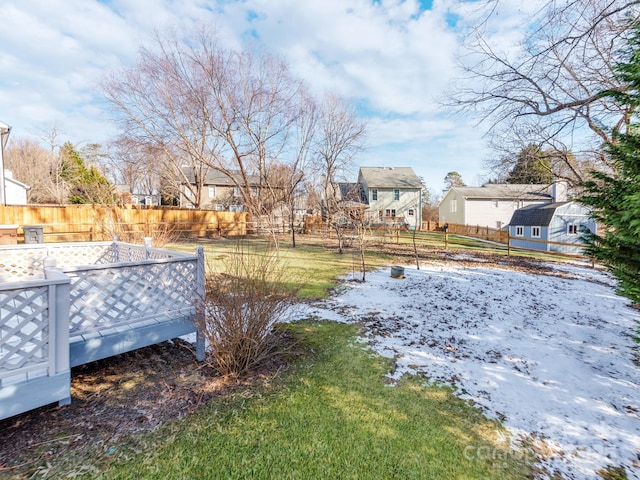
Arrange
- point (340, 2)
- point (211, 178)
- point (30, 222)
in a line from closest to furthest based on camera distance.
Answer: point (340, 2) < point (30, 222) < point (211, 178)

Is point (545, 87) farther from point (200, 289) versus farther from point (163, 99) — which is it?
point (163, 99)

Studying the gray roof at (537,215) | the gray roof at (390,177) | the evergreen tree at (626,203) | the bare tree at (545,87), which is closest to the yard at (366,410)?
the evergreen tree at (626,203)

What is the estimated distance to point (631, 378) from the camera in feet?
12.3

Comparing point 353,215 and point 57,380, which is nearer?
point 57,380

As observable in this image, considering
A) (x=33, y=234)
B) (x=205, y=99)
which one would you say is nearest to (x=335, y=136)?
(x=205, y=99)

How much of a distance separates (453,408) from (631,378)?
276cm

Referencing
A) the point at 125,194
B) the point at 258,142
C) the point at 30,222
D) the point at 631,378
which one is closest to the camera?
the point at 631,378

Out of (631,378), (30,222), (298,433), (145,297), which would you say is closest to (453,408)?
(298,433)

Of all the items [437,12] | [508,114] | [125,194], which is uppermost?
[437,12]

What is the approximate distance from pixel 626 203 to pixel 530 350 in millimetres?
3042

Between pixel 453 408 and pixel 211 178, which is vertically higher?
pixel 211 178

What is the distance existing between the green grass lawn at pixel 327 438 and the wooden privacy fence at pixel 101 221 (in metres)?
8.89

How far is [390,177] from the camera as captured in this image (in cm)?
3388

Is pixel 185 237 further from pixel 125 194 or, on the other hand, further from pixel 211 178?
pixel 211 178
